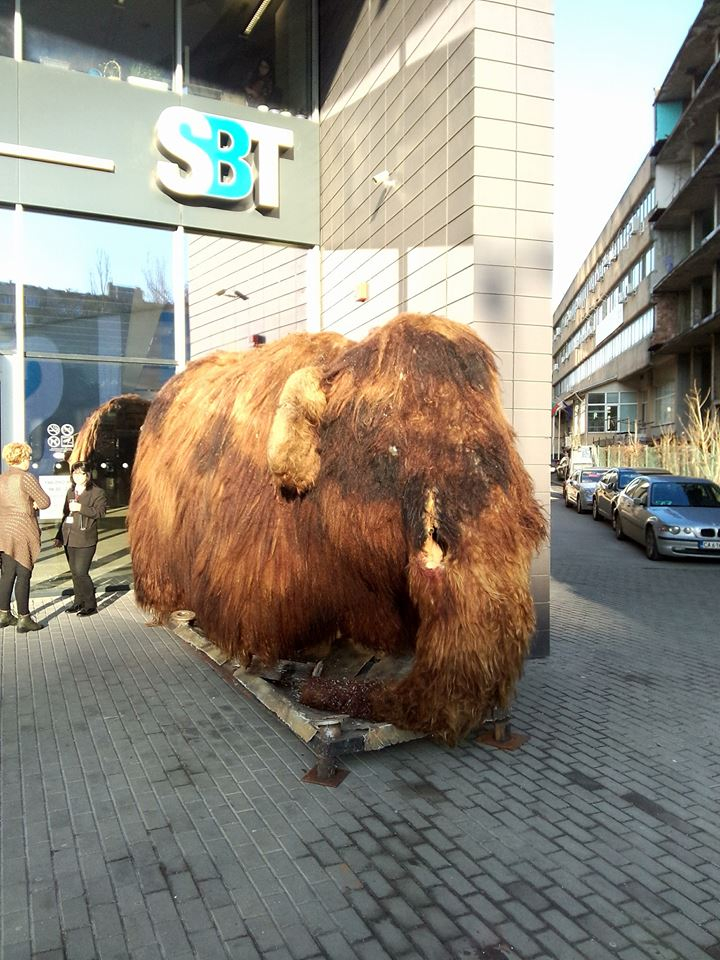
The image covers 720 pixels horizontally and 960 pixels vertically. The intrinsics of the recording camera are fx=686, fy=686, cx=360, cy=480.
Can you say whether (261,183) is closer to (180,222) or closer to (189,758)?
(180,222)

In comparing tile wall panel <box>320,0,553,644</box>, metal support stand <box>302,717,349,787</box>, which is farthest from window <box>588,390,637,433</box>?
metal support stand <box>302,717,349,787</box>

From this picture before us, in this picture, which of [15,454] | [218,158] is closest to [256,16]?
[218,158]

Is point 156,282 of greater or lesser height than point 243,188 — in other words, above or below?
below

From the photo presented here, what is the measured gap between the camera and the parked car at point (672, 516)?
39.6 feet

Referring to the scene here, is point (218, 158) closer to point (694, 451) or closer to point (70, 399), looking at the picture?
point (70, 399)

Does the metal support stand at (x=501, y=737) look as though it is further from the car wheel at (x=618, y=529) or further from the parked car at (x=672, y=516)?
the car wheel at (x=618, y=529)

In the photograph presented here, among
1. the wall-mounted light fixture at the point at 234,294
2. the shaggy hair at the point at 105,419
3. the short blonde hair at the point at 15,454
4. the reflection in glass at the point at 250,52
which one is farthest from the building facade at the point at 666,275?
the short blonde hair at the point at 15,454

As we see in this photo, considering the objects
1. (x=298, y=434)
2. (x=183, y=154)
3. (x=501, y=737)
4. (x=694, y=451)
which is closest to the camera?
(x=298, y=434)

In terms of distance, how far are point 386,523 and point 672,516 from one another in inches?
439

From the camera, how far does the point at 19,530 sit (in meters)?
6.62

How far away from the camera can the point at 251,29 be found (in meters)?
9.44

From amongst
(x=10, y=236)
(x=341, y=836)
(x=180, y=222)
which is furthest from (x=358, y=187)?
(x=341, y=836)

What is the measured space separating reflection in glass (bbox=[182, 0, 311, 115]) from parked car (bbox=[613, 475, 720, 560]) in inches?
361

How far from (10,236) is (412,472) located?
7.41 m
